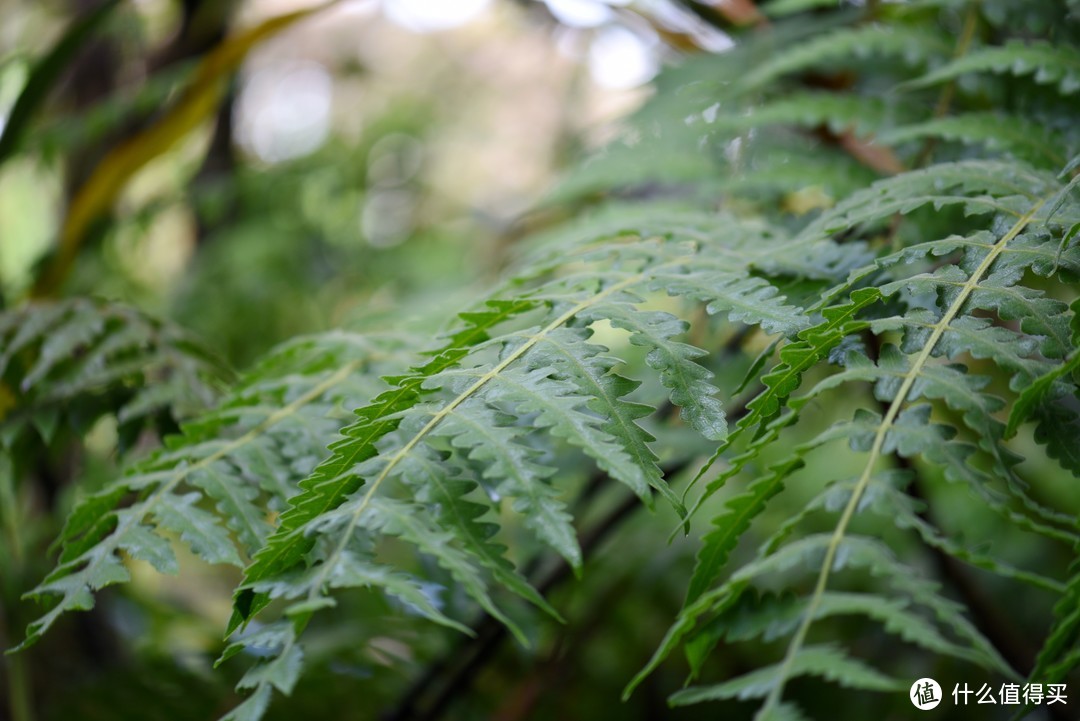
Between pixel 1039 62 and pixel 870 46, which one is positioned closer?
pixel 1039 62

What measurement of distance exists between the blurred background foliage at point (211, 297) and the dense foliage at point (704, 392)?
0.02m

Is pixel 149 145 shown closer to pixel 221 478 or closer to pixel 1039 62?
pixel 221 478

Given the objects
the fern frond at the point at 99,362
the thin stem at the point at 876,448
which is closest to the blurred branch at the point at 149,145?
the fern frond at the point at 99,362

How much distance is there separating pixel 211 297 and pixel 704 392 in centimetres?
146

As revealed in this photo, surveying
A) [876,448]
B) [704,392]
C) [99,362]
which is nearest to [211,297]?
[99,362]

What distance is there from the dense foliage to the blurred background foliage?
2cm

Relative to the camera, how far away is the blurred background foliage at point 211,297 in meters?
0.94

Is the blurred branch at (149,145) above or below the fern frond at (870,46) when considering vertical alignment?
above

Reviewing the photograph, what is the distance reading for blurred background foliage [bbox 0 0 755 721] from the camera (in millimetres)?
938

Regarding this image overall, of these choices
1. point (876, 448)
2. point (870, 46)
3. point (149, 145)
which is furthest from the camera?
point (149, 145)

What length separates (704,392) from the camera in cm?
49

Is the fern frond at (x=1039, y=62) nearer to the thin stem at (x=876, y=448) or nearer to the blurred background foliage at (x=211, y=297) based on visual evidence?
the thin stem at (x=876, y=448)

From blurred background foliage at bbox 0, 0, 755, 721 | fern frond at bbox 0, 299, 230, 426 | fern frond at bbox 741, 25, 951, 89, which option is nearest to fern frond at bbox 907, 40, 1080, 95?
fern frond at bbox 741, 25, 951, 89

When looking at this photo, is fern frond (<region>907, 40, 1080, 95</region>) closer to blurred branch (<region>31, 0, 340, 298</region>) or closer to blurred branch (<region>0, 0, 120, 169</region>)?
blurred branch (<region>31, 0, 340, 298</region>)
